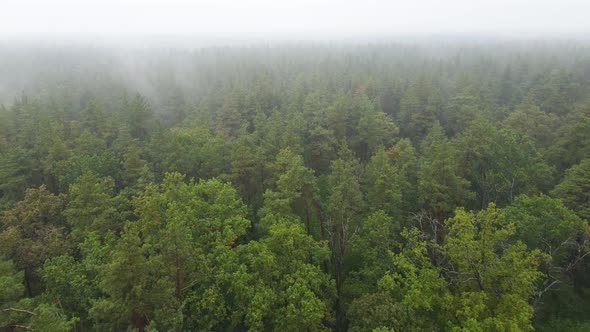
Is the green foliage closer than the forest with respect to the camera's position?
No

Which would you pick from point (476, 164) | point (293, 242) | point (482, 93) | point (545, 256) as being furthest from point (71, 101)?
point (482, 93)

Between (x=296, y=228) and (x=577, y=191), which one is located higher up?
(x=577, y=191)

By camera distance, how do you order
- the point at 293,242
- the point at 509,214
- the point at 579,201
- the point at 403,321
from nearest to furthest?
the point at 403,321
the point at 293,242
the point at 509,214
the point at 579,201

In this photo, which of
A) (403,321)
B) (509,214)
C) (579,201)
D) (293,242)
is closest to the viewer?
(403,321)

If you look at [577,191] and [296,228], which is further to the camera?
[577,191]

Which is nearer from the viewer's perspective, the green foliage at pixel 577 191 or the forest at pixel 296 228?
the forest at pixel 296 228

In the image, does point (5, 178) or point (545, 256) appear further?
point (5, 178)

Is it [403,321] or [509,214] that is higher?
[509,214]

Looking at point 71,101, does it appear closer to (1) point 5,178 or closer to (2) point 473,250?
(1) point 5,178
